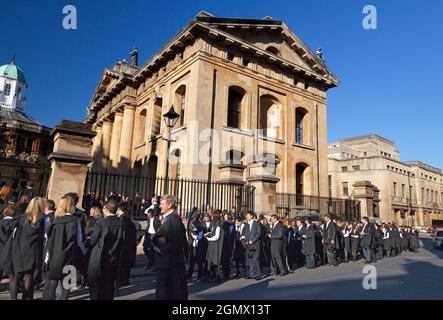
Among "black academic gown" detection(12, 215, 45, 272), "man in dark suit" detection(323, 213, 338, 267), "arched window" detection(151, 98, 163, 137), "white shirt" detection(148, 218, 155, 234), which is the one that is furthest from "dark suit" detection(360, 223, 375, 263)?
"arched window" detection(151, 98, 163, 137)

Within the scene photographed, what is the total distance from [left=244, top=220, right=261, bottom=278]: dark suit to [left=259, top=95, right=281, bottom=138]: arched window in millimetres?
14103

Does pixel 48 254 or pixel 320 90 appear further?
pixel 320 90

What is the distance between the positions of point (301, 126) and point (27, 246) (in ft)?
74.9

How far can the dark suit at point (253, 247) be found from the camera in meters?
8.57

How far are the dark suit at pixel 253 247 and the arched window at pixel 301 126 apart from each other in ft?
54.7

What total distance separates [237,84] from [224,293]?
15890mm

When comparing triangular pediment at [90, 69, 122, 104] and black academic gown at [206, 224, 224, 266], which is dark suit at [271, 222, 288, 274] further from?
triangular pediment at [90, 69, 122, 104]

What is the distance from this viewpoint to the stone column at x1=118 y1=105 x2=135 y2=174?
990 inches

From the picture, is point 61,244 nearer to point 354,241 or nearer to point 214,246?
Answer: point 214,246

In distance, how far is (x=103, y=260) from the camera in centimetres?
512

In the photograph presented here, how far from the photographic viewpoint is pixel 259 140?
21.0 m

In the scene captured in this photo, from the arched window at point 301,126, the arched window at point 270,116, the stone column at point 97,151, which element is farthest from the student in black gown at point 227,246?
the stone column at point 97,151
